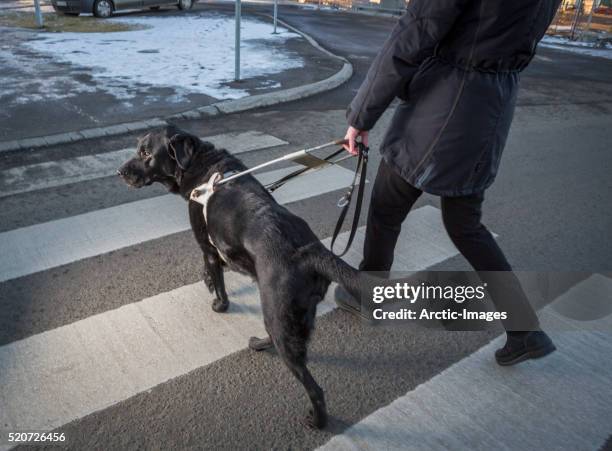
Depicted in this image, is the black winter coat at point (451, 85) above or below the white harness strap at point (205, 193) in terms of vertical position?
above

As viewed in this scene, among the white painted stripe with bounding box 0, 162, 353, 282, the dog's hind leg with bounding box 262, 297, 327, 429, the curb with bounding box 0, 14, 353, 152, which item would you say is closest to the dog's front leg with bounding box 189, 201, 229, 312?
the dog's hind leg with bounding box 262, 297, 327, 429

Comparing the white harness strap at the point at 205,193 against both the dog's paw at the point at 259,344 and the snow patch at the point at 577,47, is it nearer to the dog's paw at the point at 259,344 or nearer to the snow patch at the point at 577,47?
the dog's paw at the point at 259,344

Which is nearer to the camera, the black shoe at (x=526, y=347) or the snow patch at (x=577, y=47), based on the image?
the black shoe at (x=526, y=347)

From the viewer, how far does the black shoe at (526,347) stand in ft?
8.66

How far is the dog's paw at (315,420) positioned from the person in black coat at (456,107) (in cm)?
113

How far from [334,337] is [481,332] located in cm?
96

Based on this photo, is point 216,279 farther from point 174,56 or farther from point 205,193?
point 174,56

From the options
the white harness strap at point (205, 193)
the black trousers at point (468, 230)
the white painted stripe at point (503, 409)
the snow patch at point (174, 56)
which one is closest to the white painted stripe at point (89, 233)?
the white harness strap at point (205, 193)

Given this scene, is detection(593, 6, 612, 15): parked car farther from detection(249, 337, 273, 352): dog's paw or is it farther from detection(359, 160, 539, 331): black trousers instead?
detection(249, 337, 273, 352): dog's paw

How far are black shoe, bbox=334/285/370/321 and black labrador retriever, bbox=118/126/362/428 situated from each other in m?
0.65

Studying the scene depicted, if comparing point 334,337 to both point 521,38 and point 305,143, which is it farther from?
point 305,143

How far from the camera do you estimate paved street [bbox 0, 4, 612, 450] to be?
90.0 inches

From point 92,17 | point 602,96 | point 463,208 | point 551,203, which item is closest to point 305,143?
point 551,203

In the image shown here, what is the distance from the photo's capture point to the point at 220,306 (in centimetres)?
303
